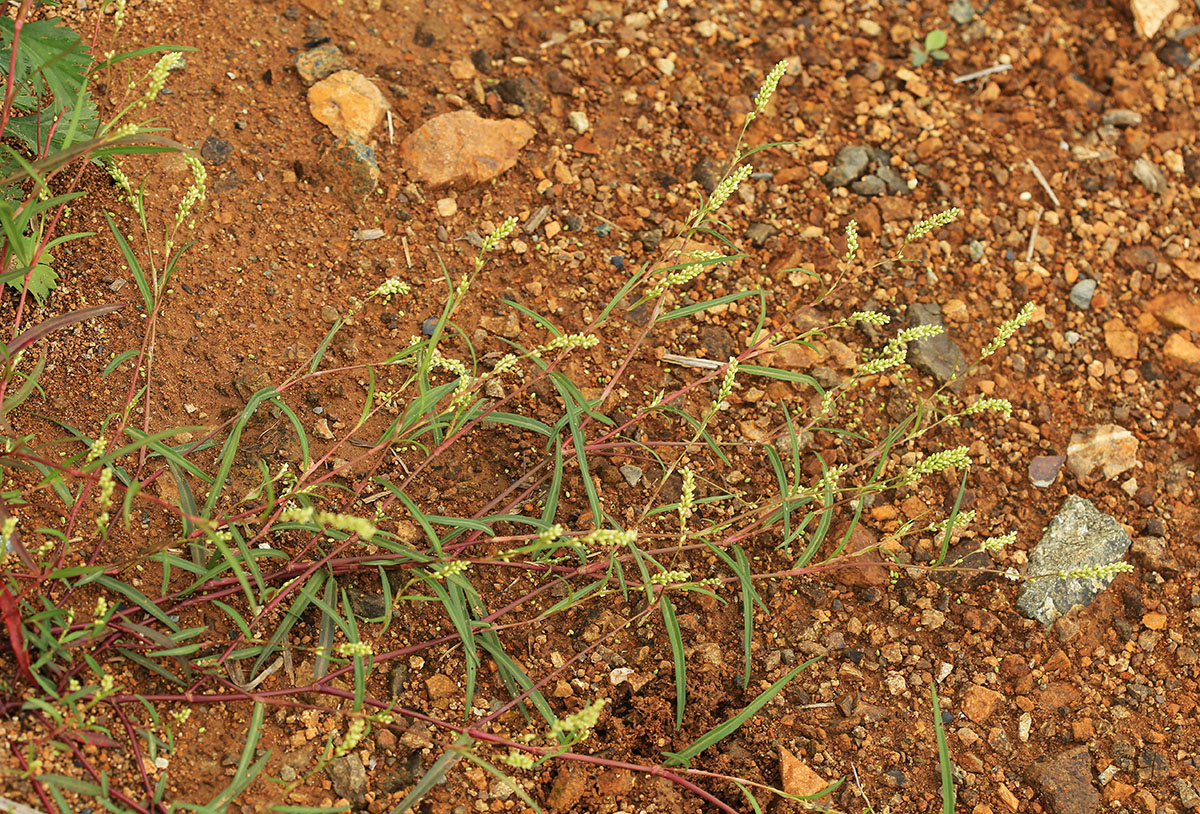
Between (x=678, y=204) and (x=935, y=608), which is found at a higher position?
(x=678, y=204)

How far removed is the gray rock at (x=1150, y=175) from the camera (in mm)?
3998

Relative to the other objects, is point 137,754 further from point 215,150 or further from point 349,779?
point 215,150

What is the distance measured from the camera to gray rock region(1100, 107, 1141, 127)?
4141 mm

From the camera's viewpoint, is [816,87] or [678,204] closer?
[678,204]

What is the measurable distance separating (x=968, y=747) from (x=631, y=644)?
3.22ft

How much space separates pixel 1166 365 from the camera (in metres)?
3.62

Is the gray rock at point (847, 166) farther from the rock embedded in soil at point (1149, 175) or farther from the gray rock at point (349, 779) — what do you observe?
the gray rock at point (349, 779)

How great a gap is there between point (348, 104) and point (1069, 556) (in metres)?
2.85

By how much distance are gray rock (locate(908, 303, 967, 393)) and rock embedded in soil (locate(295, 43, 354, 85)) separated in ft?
7.36

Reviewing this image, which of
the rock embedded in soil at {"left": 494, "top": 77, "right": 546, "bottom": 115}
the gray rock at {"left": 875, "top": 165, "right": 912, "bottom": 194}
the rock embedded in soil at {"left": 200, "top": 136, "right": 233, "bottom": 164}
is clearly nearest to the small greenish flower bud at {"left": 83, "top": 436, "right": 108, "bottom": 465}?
the rock embedded in soil at {"left": 200, "top": 136, "right": 233, "bottom": 164}

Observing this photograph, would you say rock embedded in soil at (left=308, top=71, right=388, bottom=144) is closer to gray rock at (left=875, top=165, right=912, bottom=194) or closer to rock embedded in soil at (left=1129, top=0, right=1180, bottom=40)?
gray rock at (left=875, top=165, right=912, bottom=194)

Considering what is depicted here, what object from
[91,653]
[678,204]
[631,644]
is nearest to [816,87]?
[678,204]

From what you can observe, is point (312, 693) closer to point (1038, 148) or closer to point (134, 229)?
point (134, 229)

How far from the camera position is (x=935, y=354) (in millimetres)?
3439
